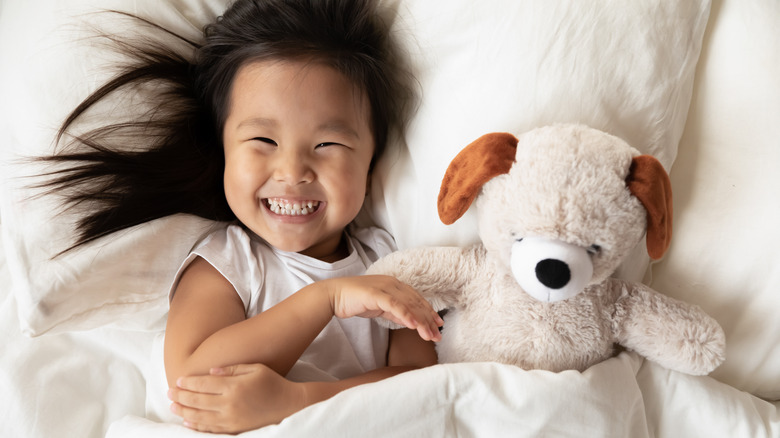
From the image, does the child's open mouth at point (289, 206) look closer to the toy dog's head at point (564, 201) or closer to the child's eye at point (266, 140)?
the child's eye at point (266, 140)

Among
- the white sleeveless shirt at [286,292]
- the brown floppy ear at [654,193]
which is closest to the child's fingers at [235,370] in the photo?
the white sleeveless shirt at [286,292]

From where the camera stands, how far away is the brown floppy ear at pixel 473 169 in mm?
696

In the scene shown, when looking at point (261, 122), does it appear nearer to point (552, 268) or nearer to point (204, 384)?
point (204, 384)

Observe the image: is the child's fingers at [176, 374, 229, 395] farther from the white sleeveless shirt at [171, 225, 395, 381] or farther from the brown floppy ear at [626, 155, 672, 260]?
the brown floppy ear at [626, 155, 672, 260]

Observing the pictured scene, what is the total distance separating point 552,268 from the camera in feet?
2.07

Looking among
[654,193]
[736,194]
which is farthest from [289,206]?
[736,194]

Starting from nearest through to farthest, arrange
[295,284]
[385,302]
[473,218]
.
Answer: [385,302], [473,218], [295,284]

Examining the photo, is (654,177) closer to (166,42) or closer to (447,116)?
(447,116)

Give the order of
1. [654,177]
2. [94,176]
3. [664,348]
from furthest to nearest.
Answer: [94,176]
[664,348]
[654,177]

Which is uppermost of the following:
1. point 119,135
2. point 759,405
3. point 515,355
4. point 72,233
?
point 119,135

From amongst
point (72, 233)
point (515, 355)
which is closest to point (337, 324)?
point (515, 355)

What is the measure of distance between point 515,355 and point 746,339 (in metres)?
0.36

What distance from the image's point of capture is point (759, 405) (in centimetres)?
84

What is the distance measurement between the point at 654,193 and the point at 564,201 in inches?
4.3
